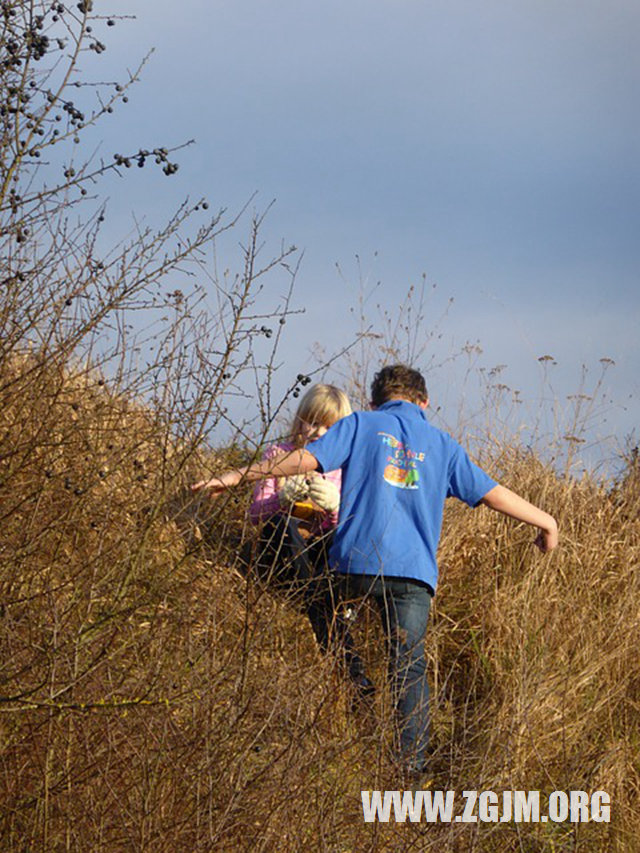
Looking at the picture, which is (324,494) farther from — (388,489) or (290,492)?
(388,489)

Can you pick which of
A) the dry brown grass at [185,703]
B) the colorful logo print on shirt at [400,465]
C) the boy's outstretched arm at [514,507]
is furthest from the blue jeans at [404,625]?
the boy's outstretched arm at [514,507]

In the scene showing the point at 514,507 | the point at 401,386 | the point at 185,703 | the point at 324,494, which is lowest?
the point at 185,703

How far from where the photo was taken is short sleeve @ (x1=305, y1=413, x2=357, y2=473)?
480 cm

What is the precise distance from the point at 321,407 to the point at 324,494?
437mm

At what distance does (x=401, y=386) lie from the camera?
5.21 metres

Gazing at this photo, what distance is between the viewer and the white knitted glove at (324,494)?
5.35 meters

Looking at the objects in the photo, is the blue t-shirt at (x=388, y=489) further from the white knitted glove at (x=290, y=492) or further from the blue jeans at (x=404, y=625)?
the white knitted glove at (x=290, y=492)

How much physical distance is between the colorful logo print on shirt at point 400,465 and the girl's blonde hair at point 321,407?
0.61 metres

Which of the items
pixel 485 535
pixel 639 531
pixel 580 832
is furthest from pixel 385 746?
pixel 639 531

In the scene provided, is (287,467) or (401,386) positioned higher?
(401,386)

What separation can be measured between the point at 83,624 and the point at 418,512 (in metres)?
2.05

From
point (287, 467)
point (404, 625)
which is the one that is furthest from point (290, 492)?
point (404, 625)

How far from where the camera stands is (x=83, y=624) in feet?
10.2

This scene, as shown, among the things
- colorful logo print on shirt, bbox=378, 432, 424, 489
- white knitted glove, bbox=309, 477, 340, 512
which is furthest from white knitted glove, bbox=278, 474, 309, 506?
colorful logo print on shirt, bbox=378, 432, 424, 489
